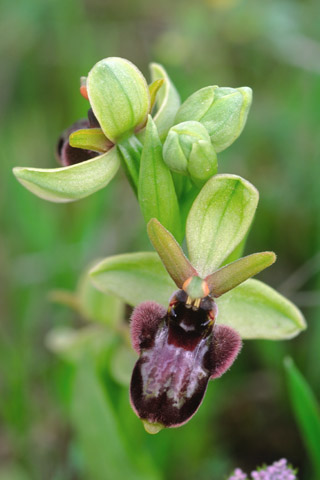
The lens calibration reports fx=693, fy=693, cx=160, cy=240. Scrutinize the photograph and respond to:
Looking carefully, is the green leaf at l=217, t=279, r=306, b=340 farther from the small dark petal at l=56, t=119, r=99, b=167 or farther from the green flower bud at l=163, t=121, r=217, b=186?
the small dark petal at l=56, t=119, r=99, b=167

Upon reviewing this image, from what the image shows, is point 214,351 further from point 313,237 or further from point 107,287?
point 313,237

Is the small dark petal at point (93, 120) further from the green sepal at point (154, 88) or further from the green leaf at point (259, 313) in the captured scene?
the green leaf at point (259, 313)

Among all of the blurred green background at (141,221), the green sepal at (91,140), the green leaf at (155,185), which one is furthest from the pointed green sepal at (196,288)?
the blurred green background at (141,221)

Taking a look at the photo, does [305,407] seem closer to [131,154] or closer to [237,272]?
[237,272]

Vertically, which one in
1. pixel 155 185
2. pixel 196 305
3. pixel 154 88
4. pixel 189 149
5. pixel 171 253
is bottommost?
pixel 196 305

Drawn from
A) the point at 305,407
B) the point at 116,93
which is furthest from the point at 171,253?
the point at 305,407
